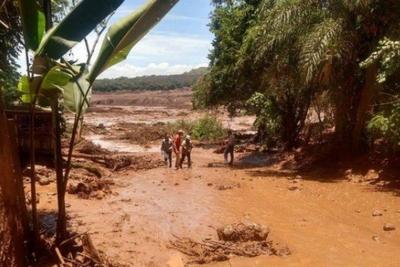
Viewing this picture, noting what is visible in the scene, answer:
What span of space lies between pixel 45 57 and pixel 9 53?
33.7 ft

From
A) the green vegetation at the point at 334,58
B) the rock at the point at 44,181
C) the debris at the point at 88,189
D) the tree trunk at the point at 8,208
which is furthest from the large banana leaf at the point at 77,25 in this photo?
the rock at the point at 44,181

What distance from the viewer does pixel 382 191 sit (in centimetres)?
1167

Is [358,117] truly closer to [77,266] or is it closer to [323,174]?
[323,174]

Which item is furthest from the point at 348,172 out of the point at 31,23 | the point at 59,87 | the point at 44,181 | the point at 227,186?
the point at 31,23

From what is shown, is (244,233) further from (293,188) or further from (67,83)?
(293,188)

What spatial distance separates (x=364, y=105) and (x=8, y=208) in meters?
11.1

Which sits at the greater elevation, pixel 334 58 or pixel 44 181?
pixel 334 58

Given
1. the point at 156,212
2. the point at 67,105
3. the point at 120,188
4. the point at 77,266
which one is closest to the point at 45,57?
the point at 67,105

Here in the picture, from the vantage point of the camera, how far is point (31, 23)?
16.5 feet

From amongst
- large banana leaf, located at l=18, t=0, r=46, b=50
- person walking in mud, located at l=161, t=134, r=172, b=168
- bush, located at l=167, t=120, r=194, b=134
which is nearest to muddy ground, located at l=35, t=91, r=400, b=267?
person walking in mud, located at l=161, t=134, r=172, b=168

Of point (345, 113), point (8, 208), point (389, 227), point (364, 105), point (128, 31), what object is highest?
point (128, 31)

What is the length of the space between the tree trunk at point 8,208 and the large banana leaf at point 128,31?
1146 millimetres

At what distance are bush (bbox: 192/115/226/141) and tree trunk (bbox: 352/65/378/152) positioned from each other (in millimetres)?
15799

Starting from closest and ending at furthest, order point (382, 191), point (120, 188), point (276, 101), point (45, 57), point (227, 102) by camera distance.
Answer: point (45, 57), point (382, 191), point (120, 188), point (276, 101), point (227, 102)
